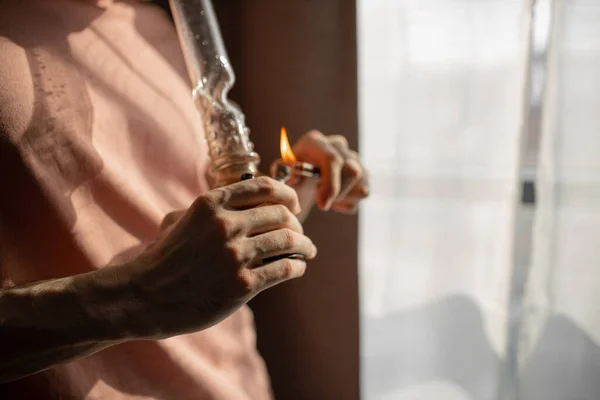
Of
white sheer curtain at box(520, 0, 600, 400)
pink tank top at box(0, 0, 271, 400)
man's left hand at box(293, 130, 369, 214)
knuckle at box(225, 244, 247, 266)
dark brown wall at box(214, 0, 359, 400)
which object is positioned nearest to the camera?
knuckle at box(225, 244, 247, 266)

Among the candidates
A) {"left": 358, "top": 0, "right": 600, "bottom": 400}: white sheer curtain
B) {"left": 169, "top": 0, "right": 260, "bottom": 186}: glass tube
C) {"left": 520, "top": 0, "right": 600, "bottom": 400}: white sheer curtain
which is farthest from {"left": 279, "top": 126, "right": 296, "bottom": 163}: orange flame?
{"left": 520, "top": 0, "right": 600, "bottom": 400}: white sheer curtain

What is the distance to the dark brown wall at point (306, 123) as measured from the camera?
926 millimetres

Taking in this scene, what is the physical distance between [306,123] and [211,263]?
591mm

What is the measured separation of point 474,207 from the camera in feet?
2.91

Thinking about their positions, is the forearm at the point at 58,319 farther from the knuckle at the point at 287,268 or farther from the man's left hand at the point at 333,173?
the man's left hand at the point at 333,173

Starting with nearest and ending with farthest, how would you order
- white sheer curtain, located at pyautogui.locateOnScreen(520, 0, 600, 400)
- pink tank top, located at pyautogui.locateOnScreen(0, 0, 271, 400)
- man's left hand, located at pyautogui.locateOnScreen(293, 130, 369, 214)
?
1. pink tank top, located at pyautogui.locateOnScreen(0, 0, 271, 400)
2. man's left hand, located at pyautogui.locateOnScreen(293, 130, 369, 214)
3. white sheer curtain, located at pyautogui.locateOnScreen(520, 0, 600, 400)

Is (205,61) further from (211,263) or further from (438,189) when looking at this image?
(438,189)

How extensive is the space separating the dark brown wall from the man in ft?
0.72

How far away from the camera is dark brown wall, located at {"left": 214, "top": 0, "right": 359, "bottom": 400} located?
926mm

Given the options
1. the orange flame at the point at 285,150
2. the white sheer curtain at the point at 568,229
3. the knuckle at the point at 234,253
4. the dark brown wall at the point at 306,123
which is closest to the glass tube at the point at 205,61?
the orange flame at the point at 285,150

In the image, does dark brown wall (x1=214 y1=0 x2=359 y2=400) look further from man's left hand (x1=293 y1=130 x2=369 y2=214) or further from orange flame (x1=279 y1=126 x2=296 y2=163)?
orange flame (x1=279 y1=126 x2=296 y2=163)

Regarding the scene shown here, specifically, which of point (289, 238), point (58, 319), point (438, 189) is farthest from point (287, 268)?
point (438, 189)

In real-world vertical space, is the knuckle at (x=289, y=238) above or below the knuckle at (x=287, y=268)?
above

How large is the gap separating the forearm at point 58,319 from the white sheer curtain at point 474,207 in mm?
573
